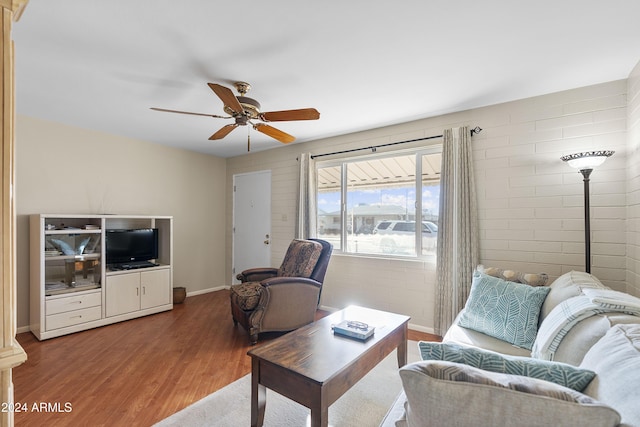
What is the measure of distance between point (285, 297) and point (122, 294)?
84.9 inches

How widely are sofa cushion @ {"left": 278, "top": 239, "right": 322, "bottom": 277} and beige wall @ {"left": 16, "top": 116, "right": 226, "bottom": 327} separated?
2094 mm

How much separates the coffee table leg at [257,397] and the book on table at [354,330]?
58cm

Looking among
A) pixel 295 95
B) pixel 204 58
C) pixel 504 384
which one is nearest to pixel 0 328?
pixel 504 384

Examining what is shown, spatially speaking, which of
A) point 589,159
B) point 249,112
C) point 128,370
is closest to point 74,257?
point 128,370

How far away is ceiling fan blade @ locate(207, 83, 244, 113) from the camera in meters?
1.96

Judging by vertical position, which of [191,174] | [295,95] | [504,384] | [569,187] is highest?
[295,95]

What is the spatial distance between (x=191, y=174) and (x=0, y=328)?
4.33 m

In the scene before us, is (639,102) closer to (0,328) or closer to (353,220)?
(353,220)

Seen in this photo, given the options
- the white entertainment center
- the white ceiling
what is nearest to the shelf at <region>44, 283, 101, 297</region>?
the white entertainment center

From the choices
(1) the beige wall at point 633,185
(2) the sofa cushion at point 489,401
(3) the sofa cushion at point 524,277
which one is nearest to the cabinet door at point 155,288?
(3) the sofa cushion at point 524,277

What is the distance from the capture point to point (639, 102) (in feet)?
7.00

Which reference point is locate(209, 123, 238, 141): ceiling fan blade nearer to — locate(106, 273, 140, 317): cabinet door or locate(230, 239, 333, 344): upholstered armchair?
locate(230, 239, 333, 344): upholstered armchair

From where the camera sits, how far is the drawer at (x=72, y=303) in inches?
122

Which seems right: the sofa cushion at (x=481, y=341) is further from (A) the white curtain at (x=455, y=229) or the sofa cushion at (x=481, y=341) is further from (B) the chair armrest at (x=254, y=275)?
(B) the chair armrest at (x=254, y=275)
